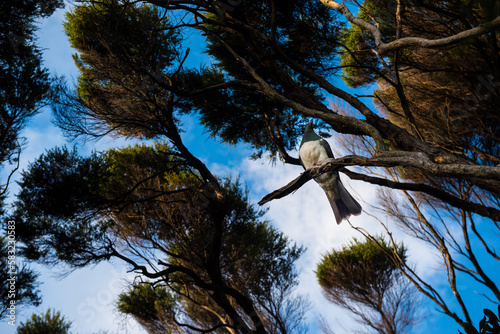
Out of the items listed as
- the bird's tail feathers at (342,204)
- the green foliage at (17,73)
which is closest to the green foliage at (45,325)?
the green foliage at (17,73)

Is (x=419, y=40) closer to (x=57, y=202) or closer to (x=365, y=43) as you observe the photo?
(x=365, y=43)

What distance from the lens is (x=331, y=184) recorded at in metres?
3.98

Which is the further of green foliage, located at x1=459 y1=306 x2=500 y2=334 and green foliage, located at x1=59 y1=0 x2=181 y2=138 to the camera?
green foliage, located at x1=59 y1=0 x2=181 y2=138

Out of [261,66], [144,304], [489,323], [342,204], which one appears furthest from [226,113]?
[144,304]

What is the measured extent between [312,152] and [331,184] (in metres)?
0.41

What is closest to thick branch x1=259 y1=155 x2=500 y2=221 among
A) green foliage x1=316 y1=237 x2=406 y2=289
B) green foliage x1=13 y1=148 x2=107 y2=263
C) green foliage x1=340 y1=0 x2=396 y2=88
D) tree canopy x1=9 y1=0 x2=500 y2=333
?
tree canopy x1=9 y1=0 x2=500 y2=333

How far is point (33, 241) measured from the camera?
674cm

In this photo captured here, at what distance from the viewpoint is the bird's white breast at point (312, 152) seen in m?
3.98

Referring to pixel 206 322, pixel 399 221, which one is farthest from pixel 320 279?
pixel 399 221

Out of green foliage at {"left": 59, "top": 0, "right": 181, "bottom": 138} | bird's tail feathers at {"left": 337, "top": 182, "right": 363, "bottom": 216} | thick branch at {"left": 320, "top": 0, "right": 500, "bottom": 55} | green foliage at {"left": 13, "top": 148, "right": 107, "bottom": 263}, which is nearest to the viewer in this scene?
thick branch at {"left": 320, "top": 0, "right": 500, "bottom": 55}

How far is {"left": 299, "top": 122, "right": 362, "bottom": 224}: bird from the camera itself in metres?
3.94

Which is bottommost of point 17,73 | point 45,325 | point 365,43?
point 45,325

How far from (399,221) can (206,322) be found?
575 centimetres

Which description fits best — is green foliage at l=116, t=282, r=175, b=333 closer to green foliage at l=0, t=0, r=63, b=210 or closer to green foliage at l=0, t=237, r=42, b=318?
green foliage at l=0, t=237, r=42, b=318
